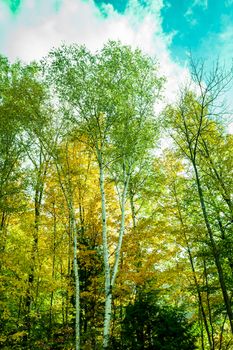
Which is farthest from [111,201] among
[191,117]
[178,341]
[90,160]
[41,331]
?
[178,341]

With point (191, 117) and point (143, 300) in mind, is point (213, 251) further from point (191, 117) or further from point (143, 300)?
point (191, 117)

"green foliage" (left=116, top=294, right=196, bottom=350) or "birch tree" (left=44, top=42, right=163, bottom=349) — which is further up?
"birch tree" (left=44, top=42, right=163, bottom=349)

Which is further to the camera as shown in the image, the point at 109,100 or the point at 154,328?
the point at 109,100

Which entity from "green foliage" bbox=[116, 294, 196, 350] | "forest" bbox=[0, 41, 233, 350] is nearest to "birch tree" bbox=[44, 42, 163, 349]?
"forest" bbox=[0, 41, 233, 350]

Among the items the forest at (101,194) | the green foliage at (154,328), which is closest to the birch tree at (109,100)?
the forest at (101,194)

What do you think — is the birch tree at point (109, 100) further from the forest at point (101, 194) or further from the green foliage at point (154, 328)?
the green foliage at point (154, 328)

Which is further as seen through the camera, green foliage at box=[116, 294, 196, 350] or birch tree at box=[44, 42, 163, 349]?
birch tree at box=[44, 42, 163, 349]

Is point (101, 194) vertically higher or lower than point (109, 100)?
lower

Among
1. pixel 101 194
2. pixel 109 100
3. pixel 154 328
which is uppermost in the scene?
pixel 109 100

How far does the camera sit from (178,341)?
745 centimetres

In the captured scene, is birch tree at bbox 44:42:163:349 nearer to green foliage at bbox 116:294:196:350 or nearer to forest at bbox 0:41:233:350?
forest at bbox 0:41:233:350

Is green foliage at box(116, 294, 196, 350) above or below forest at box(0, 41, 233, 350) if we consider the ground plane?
below

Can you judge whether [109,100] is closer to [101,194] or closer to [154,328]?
[101,194]

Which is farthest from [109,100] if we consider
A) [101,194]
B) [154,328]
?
[154,328]
